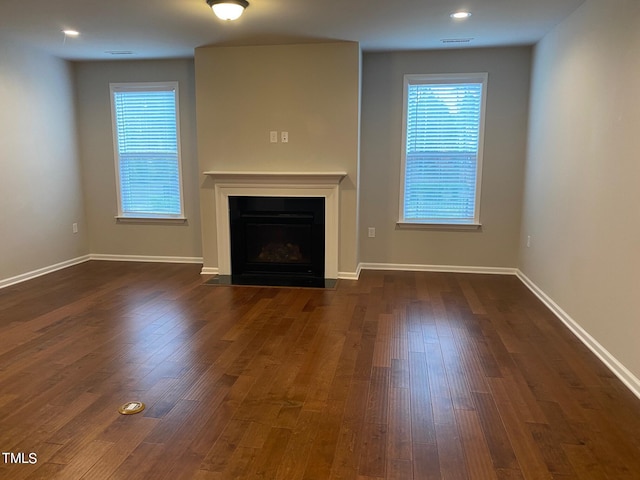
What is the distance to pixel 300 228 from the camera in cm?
489

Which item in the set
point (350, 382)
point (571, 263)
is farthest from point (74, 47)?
point (571, 263)

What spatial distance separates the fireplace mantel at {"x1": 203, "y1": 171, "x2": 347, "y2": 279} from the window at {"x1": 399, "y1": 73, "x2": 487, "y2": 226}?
36.6 inches

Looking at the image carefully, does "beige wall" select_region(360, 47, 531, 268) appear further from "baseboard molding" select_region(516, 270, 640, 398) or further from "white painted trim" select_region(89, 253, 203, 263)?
"white painted trim" select_region(89, 253, 203, 263)

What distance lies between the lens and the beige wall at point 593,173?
8.57 feet

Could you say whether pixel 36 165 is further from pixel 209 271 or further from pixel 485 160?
pixel 485 160

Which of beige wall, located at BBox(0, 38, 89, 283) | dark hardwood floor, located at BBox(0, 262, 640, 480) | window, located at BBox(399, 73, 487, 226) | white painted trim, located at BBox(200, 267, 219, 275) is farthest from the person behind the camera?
white painted trim, located at BBox(200, 267, 219, 275)

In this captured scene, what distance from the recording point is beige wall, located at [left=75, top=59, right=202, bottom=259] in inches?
210

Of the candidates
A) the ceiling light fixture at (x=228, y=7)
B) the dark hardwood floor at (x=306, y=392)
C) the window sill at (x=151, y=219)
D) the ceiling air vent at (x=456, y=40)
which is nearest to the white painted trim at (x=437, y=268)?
the dark hardwood floor at (x=306, y=392)

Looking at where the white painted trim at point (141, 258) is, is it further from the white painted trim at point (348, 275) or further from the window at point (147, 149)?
the white painted trim at point (348, 275)

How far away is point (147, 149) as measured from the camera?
18.0 ft

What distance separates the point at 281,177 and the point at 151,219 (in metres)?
1.96

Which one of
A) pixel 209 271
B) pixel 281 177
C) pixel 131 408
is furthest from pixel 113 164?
pixel 131 408

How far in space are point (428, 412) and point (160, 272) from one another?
3794 millimetres

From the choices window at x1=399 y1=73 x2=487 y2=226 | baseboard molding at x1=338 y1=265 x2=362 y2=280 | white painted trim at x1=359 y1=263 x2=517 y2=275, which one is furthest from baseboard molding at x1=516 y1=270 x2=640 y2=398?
baseboard molding at x1=338 y1=265 x2=362 y2=280
